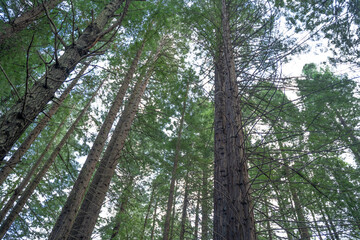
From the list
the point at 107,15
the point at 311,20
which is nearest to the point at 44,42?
the point at 107,15

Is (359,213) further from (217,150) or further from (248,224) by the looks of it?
(248,224)

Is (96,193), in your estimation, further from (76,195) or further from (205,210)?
(205,210)

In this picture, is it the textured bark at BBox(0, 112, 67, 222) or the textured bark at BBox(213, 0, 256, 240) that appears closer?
the textured bark at BBox(213, 0, 256, 240)

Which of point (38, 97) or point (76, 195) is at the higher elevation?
point (38, 97)

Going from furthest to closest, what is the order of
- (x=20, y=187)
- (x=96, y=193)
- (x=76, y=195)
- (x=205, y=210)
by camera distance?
1. (x=205, y=210)
2. (x=20, y=187)
3. (x=96, y=193)
4. (x=76, y=195)

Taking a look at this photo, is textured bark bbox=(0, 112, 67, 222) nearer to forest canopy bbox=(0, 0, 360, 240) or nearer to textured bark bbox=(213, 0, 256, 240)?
forest canopy bbox=(0, 0, 360, 240)

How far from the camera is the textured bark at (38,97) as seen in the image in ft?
6.20

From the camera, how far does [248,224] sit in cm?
193

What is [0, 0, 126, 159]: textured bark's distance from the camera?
6.20 feet

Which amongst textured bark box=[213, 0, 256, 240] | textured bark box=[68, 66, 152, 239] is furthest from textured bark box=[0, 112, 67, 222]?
textured bark box=[213, 0, 256, 240]

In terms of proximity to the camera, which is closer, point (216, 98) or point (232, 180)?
point (232, 180)

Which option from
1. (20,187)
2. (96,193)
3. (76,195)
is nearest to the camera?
(76,195)

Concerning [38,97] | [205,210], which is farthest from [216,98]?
[205,210]

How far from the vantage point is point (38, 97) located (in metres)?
2.15
